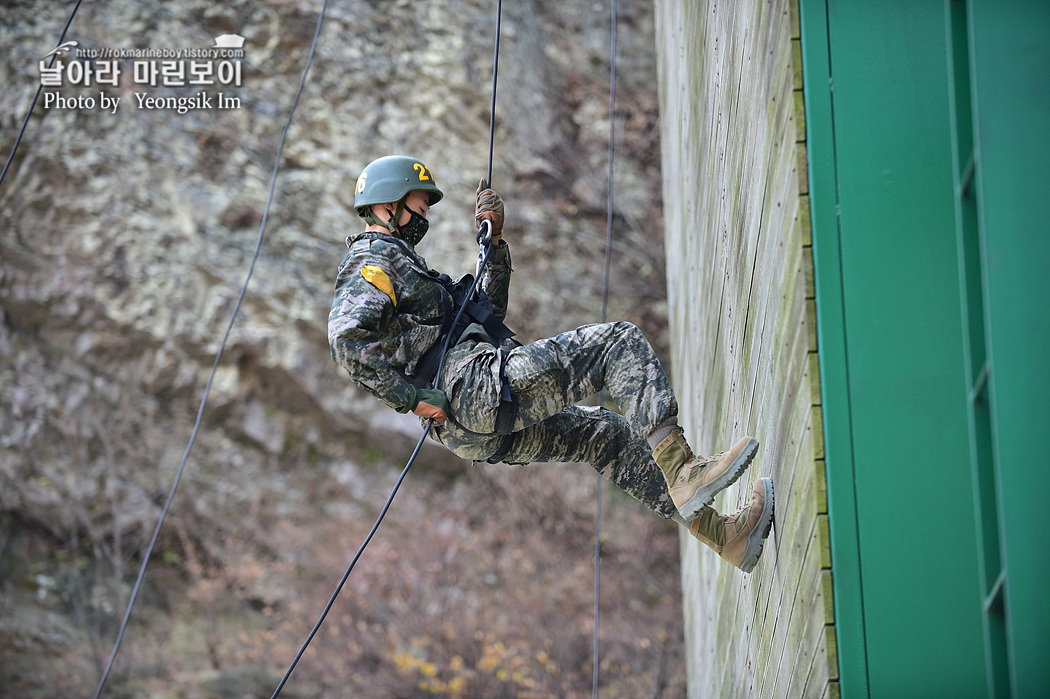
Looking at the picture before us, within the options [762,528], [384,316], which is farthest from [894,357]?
[384,316]

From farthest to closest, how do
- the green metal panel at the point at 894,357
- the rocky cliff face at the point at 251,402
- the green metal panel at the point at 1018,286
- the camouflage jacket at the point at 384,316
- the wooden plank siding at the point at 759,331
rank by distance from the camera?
the rocky cliff face at the point at 251,402
the camouflage jacket at the point at 384,316
the wooden plank siding at the point at 759,331
the green metal panel at the point at 894,357
the green metal panel at the point at 1018,286

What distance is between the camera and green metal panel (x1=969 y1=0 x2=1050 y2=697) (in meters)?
2.06

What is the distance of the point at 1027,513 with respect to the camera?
2.09 meters

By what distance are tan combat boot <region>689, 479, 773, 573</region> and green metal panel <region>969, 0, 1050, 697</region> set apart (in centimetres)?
159

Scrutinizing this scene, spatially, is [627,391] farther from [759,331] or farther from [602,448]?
[602,448]

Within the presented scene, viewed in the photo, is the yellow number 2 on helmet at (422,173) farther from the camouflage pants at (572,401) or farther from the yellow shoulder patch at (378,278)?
the camouflage pants at (572,401)

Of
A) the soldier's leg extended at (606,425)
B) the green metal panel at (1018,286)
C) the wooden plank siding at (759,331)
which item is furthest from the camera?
the soldier's leg extended at (606,425)

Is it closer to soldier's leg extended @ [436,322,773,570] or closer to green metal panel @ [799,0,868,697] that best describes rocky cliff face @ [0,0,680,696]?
soldier's leg extended @ [436,322,773,570]

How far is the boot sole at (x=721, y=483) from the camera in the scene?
345 centimetres

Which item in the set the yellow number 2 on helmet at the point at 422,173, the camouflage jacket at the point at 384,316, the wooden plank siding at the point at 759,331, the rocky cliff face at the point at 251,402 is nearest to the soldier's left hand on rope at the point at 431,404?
the camouflage jacket at the point at 384,316

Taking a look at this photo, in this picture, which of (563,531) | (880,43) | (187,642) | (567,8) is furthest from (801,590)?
(567,8)

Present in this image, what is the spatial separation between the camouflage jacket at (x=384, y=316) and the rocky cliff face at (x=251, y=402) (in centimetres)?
747

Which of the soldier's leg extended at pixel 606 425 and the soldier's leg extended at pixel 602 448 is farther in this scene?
the soldier's leg extended at pixel 602 448

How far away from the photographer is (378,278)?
162 inches
